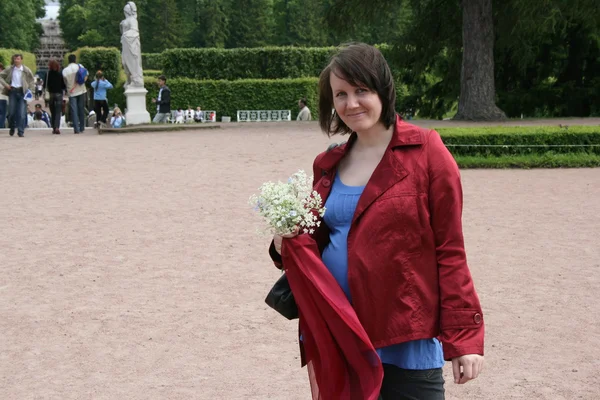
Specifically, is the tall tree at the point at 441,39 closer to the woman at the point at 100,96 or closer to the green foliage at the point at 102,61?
the woman at the point at 100,96

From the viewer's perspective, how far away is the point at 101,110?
2280 cm

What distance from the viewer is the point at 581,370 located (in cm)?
461

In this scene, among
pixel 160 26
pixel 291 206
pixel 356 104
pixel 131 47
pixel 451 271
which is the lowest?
pixel 451 271

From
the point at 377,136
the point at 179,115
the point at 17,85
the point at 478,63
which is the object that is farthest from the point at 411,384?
the point at 179,115

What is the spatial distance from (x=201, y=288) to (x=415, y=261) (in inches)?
160

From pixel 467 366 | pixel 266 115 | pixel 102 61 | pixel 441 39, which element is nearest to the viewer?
pixel 467 366

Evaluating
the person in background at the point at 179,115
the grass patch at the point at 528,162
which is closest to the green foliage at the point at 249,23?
the person in background at the point at 179,115

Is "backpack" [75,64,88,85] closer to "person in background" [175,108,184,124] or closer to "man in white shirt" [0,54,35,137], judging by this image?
"man in white shirt" [0,54,35,137]

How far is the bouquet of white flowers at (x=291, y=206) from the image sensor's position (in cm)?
246

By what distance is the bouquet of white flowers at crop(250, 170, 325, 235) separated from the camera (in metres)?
2.46

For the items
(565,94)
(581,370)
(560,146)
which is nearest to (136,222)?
(581,370)

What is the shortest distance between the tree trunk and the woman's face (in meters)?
19.5

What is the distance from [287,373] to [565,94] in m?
23.0

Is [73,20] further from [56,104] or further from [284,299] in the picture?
[284,299]
